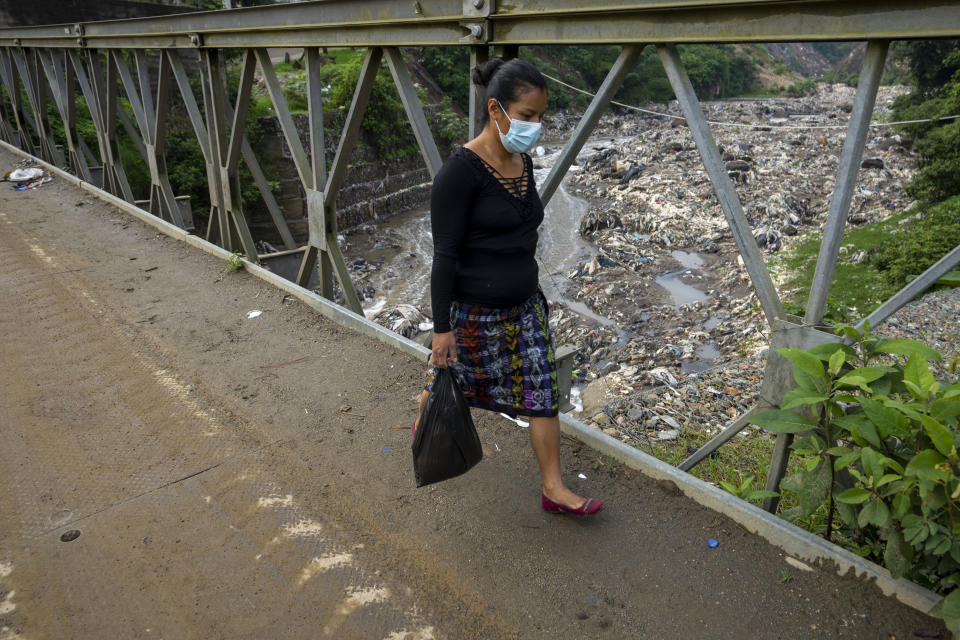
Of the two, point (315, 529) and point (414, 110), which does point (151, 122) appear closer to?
point (414, 110)

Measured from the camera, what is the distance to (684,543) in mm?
2162

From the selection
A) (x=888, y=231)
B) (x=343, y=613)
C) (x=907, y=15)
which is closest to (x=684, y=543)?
(x=343, y=613)

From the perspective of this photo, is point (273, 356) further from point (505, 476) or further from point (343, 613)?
point (343, 613)

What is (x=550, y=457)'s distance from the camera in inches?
88.4

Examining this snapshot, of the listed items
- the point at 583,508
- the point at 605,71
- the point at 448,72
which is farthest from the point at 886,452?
the point at 605,71

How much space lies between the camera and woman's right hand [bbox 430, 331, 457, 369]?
210cm

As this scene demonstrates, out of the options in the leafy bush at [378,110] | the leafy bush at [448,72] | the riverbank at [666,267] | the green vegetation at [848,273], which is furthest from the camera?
the leafy bush at [448,72]

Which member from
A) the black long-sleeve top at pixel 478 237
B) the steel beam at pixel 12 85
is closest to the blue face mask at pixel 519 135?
the black long-sleeve top at pixel 478 237

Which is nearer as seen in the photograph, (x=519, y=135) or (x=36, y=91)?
(x=519, y=135)

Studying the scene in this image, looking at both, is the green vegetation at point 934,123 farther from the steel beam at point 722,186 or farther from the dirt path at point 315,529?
the dirt path at point 315,529

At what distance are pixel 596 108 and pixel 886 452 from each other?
154 centimetres

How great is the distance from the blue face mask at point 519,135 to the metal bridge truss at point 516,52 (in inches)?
22.3

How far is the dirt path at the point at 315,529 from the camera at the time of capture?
1921mm

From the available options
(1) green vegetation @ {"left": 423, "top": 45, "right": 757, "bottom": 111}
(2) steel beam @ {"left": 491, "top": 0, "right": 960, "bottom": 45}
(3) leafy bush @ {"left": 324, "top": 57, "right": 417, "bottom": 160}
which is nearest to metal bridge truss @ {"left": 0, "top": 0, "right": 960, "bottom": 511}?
(2) steel beam @ {"left": 491, "top": 0, "right": 960, "bottom": 45}
